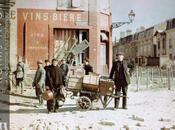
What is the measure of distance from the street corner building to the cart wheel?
881 cm

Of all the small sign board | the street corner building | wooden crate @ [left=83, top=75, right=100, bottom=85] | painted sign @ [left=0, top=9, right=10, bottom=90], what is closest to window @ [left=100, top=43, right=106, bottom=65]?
the street corner building

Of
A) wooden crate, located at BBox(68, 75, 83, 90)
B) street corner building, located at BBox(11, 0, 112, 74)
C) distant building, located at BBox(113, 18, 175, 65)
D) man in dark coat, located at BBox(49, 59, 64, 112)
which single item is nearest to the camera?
man in dark coat, located at BBox(49, 59, 64, 112)

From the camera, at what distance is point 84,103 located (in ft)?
45.5

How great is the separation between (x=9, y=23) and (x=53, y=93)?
9.45 metres

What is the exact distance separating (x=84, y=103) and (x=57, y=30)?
9.60 m

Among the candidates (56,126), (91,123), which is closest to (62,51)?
(91,123)

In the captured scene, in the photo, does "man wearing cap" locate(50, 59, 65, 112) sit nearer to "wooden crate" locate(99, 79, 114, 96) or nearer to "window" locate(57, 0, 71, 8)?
"wooden crate" locate(99, 79, 114, 96)

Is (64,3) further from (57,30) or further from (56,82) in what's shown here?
(56,82)

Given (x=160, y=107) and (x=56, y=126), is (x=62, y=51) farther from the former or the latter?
(x=56, y=126)

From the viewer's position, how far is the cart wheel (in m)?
13.8

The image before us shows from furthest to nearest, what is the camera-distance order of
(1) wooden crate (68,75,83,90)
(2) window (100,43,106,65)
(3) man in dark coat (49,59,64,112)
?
(2) window (100,43,106,65), (1) wooden crate (68,75,83,90), (3) man in dark coat (49,59,64,112)

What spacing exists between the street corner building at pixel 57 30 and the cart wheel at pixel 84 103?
8.81 metres

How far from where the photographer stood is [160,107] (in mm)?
14164

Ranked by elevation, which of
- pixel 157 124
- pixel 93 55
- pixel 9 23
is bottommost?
pixel 157 124
